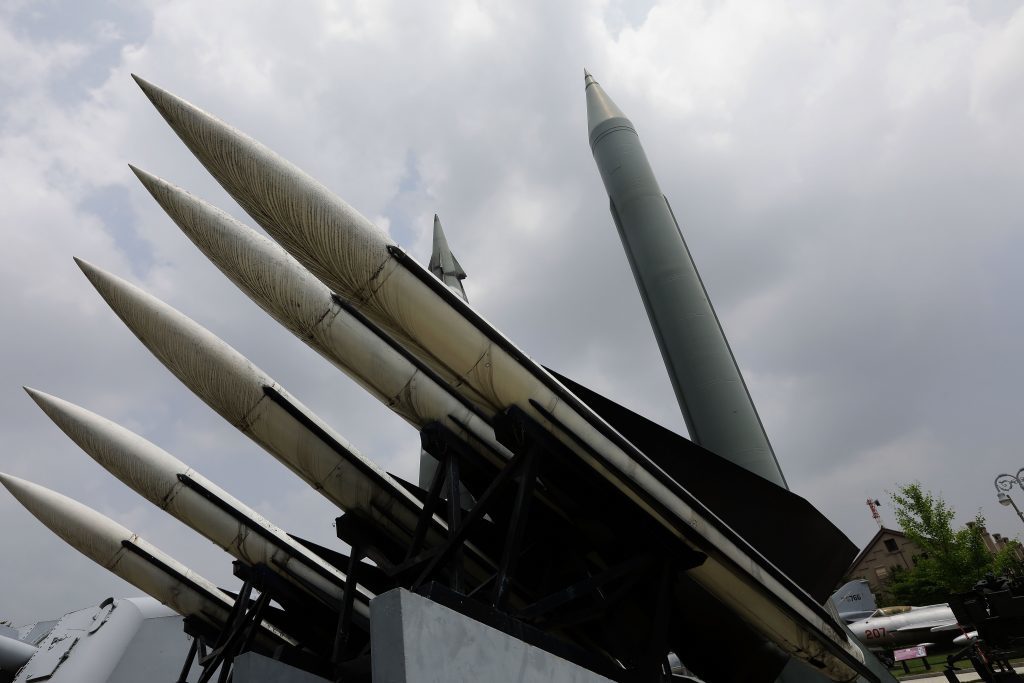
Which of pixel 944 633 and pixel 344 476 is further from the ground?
pixel 944 633

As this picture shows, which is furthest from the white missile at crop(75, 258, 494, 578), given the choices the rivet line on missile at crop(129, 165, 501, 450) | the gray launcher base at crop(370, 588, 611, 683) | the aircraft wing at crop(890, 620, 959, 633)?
the aircraft wing at crop(890, 620, 959, 633)

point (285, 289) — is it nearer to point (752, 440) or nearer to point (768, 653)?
point (752, 440)

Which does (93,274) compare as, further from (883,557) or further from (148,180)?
(883,557)

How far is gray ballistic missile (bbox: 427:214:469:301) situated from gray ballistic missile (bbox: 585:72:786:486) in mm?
3124

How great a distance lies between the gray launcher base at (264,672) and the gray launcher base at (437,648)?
4.99 feet

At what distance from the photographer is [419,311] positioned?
4.03 meters

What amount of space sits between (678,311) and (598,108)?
3303 millimetres

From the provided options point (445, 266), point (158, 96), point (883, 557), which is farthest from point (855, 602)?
point (158, 96)

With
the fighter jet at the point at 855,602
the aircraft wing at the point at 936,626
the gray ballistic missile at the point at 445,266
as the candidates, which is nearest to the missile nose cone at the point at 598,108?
the gray ballistic missile at the point at 445,266

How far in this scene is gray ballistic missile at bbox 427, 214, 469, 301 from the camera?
10.6 metres

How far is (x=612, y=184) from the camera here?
8078 mm

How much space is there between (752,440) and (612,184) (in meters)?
3.42

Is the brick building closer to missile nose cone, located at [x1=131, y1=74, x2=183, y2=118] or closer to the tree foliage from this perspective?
the tree foliage

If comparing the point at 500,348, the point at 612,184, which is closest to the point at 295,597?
the point at 500,348
